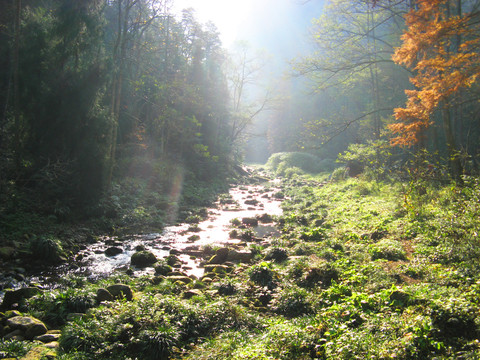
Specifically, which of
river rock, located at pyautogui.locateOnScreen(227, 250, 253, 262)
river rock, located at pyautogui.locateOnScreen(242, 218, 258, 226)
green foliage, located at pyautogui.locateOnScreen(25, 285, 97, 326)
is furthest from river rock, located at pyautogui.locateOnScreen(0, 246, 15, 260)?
river rock, located at pyautogui.locateOnScreen(242, 218, 258, 226)

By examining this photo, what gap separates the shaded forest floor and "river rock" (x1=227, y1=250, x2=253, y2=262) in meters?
0.24

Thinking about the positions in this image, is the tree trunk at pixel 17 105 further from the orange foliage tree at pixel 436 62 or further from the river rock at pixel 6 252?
the orange foliage tree at pixel 436 62

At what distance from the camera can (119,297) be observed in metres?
6.00

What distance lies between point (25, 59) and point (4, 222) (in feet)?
19.8

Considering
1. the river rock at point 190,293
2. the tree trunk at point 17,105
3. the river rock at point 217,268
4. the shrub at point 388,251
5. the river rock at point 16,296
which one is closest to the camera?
the river rock at point 16,296

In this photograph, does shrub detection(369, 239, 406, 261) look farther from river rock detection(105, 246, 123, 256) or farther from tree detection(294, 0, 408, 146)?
river rock detection(105, 246, 123, 256)

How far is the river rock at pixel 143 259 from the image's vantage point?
8508 mm

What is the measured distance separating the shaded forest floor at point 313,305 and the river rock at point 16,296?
0.86 feet

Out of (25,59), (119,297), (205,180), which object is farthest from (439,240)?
(205,180)

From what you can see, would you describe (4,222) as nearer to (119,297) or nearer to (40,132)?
(40,132)

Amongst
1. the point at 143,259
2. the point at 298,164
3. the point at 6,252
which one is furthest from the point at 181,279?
the point at 298,164

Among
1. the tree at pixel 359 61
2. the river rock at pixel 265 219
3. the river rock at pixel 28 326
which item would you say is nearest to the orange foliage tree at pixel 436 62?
the tree at pixel 359 61

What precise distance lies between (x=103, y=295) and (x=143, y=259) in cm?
267

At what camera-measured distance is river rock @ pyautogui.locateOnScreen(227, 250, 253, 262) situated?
357 inches
